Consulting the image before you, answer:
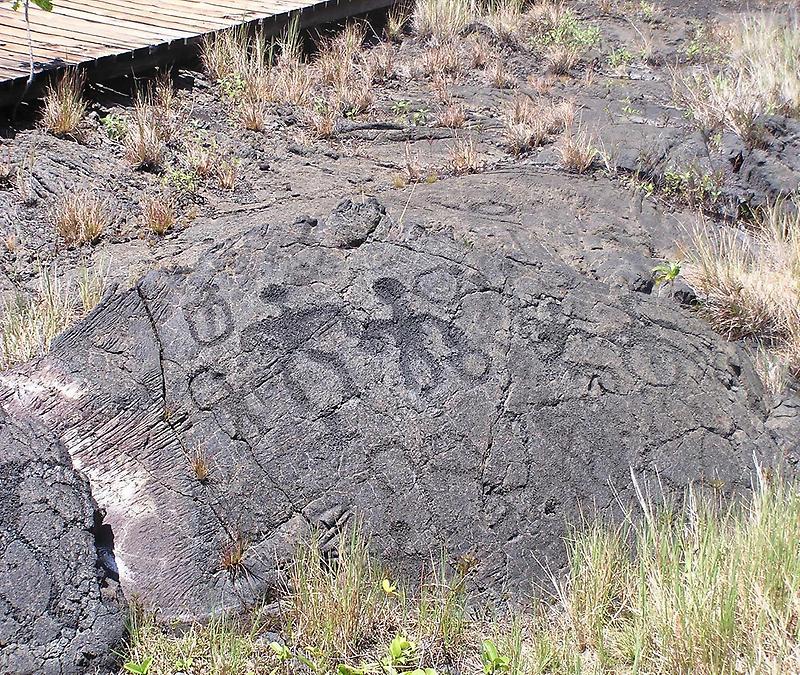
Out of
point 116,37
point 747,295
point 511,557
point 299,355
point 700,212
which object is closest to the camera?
point 511,557

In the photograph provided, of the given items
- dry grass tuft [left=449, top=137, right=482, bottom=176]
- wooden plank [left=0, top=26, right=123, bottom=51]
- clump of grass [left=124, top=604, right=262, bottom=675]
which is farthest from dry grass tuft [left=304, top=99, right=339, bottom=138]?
clump of grass [left=124, top=604, right=262, bottom=675]

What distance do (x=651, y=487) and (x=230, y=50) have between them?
5493 millimetres

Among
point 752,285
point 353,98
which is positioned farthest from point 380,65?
point 752,285

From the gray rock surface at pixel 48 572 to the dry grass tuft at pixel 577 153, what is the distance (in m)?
4.38

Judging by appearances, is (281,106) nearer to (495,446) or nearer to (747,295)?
(747,295)

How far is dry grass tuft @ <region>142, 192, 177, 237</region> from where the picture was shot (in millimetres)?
5188

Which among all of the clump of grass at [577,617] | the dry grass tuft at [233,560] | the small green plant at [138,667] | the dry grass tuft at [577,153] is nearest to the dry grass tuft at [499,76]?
the dry grass tuft at [577,153]

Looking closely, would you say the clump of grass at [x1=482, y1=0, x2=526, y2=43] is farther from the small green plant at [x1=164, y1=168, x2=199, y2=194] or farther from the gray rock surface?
the gray rock surface

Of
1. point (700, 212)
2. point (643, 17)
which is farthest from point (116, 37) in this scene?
point (643, 17)

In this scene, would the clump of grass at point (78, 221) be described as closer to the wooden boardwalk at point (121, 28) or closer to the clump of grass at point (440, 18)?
the wooden boardwalk at point (121, 28)

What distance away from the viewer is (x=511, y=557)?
3221mm

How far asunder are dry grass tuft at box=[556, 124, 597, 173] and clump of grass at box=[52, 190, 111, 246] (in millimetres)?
3304

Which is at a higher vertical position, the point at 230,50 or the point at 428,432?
the point at 230,50

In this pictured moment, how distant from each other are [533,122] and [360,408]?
4109mm
